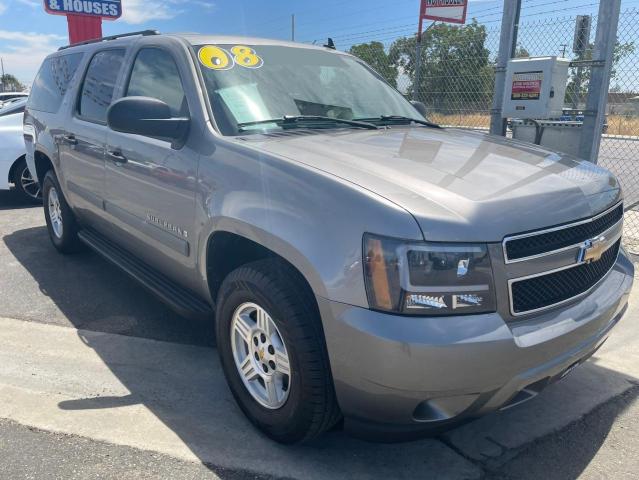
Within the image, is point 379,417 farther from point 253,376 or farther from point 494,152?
point 494,152

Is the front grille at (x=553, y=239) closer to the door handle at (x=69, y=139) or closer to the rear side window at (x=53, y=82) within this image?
the door handle at (x=69, y=139)

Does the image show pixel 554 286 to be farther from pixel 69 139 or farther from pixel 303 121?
pixel 69 139

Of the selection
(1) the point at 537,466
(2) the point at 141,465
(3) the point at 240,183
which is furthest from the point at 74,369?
(1) the point at 537,466

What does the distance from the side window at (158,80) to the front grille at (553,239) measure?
195 centimetres

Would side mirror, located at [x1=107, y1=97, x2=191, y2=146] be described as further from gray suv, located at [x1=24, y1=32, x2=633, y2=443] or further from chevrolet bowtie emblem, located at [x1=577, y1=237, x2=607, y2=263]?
chevrolet bowtie emblem, located at [x1=577, y1=237, x2=607, y2=263]

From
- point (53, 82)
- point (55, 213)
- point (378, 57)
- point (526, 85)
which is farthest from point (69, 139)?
point (378, 57)

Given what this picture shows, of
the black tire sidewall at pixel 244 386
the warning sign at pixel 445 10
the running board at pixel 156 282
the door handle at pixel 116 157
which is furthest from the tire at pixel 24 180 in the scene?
the black tire sidewall at pixel 244 386

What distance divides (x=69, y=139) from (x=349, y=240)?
3386mm

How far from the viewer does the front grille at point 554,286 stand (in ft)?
6.91

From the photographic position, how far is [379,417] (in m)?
2.13

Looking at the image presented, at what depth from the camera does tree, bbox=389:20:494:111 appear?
7.21m

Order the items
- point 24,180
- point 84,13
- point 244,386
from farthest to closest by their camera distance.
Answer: point 84,13 → point 24,180 → point 244,386

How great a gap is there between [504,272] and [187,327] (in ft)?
8.42

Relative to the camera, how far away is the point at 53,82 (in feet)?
17.3
